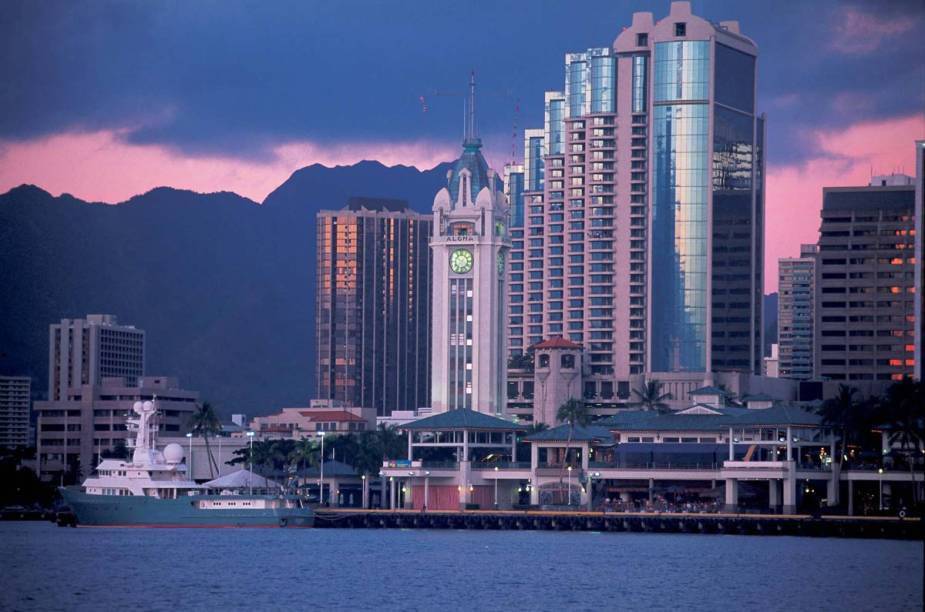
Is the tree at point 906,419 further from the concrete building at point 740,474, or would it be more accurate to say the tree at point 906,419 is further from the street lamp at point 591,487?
the street lamp at point 591,487

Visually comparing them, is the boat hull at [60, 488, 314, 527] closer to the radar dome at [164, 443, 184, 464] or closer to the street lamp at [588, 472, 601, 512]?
the radar dome at [164, 443, 184, 464]

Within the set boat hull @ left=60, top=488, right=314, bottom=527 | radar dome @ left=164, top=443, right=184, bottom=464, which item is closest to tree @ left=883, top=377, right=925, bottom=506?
boat hull @ left=60, top=488, right=314, bottom=527

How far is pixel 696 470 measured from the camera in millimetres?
192375

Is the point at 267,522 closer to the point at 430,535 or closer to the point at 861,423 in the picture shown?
the point at 430,535

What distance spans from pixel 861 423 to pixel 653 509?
68.5ft

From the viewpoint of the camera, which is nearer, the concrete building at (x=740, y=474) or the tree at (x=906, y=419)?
the tree at (x=906, y=419)

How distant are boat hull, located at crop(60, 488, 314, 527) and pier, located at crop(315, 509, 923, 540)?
39.0 ft

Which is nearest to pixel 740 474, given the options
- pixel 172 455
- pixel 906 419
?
pixel 906 419

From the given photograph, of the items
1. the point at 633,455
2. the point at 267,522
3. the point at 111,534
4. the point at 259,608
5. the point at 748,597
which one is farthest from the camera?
the point at 633,455

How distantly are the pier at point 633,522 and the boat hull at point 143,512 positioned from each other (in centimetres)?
1188

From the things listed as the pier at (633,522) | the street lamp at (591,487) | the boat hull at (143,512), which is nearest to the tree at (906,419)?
the pier at (633,522)

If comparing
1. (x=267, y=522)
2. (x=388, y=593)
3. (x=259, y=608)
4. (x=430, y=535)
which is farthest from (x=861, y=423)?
(x=259, y=608)

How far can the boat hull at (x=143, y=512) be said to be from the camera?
581 feet

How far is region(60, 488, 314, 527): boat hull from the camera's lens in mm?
177125
